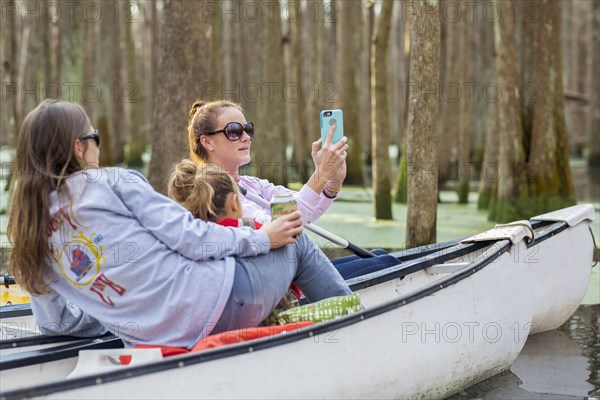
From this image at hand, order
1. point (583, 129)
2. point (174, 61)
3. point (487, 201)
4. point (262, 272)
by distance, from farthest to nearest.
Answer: point (583, 129)
point (487, 201)
point (174, 61)
point (262, 272)

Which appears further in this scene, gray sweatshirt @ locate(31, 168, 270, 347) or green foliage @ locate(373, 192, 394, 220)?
green foliage @ locate(373, 192, 394, 220)

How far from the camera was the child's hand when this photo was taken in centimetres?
412

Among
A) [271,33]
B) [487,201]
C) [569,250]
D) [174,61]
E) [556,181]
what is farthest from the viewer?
[271,33]

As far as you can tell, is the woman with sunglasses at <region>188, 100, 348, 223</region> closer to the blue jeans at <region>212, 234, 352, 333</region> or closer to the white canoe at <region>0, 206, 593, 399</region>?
the white canoe at <region>0, 206, 593, 399</region>

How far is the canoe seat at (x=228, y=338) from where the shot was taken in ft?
13.1

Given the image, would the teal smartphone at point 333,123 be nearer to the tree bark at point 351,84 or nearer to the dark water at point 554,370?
the dark water at point 554,370

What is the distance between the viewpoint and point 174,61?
996cm

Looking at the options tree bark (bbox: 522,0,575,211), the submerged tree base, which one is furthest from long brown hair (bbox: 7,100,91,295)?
tree bark (bbox: 522,0,575,211)

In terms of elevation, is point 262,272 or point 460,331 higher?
point 262,272

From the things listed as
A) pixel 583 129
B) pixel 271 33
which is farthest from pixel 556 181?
pixel 583 129

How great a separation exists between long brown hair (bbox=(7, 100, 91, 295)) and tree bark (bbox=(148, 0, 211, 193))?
19.3 feet

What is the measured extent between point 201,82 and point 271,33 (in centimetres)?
591

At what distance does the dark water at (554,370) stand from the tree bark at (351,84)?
13.1 meters

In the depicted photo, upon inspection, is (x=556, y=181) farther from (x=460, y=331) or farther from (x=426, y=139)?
(x=460, y=331)
